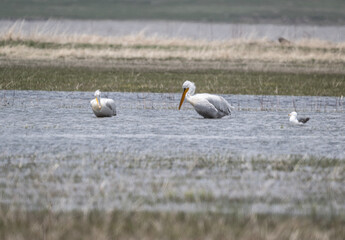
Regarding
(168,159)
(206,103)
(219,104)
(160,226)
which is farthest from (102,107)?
(160,226)

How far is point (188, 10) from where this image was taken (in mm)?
130500

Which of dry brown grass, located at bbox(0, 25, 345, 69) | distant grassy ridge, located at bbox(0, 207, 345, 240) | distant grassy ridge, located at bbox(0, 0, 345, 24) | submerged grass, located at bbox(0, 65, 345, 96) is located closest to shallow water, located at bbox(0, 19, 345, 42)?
distant grassy ridge, located at bbox(0, 0, 345, 24)

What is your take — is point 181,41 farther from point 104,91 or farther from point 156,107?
point 156,107

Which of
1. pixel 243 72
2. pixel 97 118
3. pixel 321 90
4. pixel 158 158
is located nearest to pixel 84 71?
pixel 243 72

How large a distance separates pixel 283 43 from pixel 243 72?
16765 mm

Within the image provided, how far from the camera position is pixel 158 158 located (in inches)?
436

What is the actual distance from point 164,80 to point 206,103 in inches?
449

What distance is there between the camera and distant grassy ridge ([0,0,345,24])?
12012cm

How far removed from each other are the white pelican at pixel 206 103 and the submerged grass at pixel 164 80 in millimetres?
7235

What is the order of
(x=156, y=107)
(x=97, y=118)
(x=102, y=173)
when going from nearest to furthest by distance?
(x=102, y=173), (x=97, y=118), (x=156, y=107)

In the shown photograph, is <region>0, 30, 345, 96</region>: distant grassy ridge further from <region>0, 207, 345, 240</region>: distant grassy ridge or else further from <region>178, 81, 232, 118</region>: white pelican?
<region>0, 207, 345, 240</region>: distant grassy ridge

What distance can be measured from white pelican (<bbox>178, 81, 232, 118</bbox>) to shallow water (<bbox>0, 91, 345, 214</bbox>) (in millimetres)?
218

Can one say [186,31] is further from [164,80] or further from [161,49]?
[164,80]

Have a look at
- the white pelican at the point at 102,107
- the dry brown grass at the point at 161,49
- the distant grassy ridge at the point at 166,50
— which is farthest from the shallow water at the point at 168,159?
the dry brown grass at the point at 161,49
